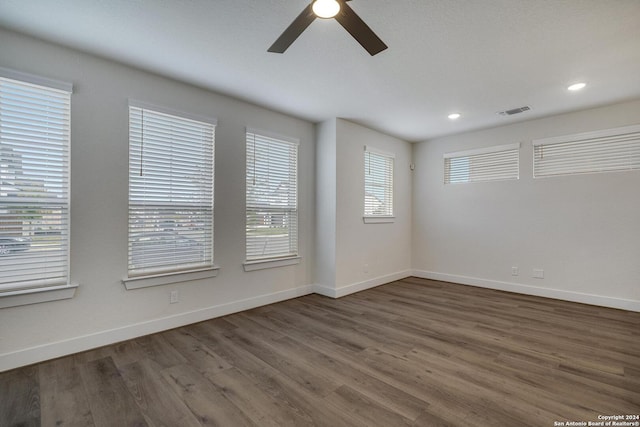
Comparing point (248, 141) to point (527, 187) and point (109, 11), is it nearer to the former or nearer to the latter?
point (109, 11)

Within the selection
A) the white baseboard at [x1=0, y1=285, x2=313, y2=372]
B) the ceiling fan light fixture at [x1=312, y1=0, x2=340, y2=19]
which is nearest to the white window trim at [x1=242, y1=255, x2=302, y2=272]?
the white baseboard at [x1=0, y1=285, x2=313, y2=372]

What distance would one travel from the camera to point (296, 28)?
1813mm

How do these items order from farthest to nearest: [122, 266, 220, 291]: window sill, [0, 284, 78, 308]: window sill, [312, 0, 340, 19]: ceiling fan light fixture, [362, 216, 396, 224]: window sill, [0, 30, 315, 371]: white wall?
[362, 216, 396, 224]: window sill → [122, 266, 220, 291]: window sill → [0, 30, 315, 371]: white wall → [0, 284, 78, 308]: window sill → [312, 0, 340, 19]: ceiling fan light fixture

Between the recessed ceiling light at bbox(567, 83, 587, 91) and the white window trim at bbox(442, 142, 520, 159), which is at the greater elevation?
the recessed ceiling light at bbox(567, 83, 587, 91)

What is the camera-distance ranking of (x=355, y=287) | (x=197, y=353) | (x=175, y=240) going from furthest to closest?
(x=355, y=287) → (x=175, y=240) → (x=197, y=353)

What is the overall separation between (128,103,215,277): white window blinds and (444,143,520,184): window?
4.14 metres

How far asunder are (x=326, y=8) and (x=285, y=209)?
2.84 meters

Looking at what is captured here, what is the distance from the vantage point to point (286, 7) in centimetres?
209

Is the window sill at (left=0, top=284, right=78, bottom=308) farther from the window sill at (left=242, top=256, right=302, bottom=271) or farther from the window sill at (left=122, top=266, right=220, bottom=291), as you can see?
the window sill at (left=242, top=256, right=302, bottom=271)

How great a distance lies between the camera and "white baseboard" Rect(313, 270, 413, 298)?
436 centimetres

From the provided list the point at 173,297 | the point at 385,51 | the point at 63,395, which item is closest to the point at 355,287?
the point at 173,297

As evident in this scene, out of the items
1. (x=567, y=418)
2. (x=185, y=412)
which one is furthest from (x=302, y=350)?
(x=567, y=418)

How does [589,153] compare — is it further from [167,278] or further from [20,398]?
[20,398]

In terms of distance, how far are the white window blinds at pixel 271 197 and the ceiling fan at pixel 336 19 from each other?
2.07m
